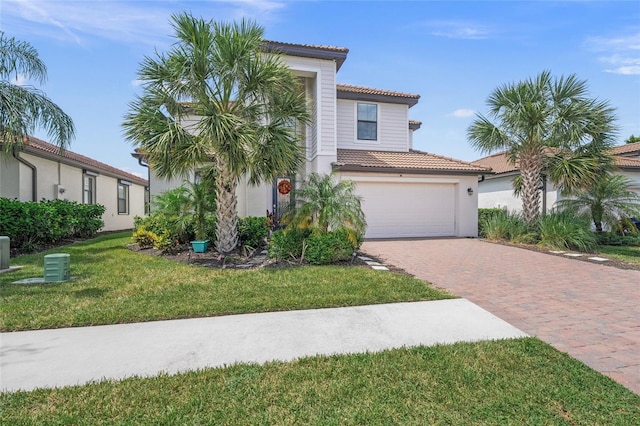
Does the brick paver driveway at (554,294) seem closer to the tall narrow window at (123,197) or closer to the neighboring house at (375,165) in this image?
the neighboring house at (375,165)

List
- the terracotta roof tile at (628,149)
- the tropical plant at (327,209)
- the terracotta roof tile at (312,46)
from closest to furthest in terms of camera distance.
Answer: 1. the tropical plant at (327,209)
2. the terracotta roof tile at (312,46)
3. the terracotta roof tile at (628,149)

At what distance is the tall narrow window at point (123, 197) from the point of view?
19781 millimetres

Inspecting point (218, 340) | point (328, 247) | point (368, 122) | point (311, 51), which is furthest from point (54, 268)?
point (368, 122)

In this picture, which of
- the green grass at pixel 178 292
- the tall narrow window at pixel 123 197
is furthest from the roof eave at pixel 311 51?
the tall narrow window at pixel 123 197

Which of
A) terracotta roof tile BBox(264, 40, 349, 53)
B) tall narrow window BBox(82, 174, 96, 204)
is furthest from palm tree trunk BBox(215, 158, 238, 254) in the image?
tall narrow window BBox(82, 174, 96, 204)

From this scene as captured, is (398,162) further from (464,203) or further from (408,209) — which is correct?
(464,203)

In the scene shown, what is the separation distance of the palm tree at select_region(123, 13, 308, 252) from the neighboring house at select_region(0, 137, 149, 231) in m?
5.90

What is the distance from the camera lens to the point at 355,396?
264cm

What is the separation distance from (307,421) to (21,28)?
1298 centimetres

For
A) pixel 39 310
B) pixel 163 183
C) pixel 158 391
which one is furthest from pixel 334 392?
pixel 163 183

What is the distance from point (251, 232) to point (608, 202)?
14.2 metres

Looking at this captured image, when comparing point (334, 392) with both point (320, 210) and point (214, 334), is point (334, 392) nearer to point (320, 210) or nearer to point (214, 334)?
point (214, 334)

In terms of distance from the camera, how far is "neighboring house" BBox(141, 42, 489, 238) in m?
13.2

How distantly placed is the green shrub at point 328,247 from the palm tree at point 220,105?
2.11 metres
